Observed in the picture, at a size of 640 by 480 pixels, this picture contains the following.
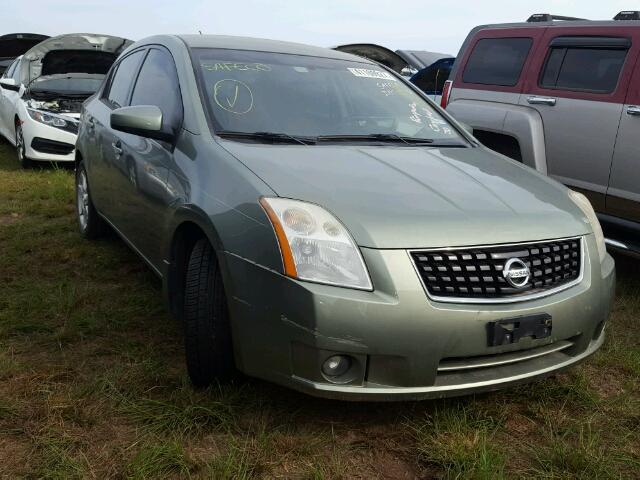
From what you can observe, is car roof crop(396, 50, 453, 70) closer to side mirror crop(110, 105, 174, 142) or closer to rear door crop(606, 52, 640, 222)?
rear door crop(606, 52, 640, 222)

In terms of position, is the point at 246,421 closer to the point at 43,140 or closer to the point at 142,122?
the point at 142,122

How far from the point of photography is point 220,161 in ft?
8.46

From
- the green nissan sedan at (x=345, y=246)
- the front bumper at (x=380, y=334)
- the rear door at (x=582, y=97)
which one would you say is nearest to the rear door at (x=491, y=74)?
the rear door at (x=582, y=97)

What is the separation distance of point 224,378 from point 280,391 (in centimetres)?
25

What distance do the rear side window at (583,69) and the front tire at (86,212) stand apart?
11.2 feet

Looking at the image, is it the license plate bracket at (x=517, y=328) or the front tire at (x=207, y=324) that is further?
the front tire at (x=207, y=324)

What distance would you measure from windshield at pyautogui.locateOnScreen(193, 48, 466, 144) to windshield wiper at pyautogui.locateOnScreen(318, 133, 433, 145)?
0.08 feet

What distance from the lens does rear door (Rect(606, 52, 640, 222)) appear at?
409cm

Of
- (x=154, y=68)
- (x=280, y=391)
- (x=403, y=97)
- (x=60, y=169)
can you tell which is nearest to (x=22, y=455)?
(x=280, y=391)

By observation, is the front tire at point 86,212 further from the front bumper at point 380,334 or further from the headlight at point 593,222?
the headlight at point 593,222

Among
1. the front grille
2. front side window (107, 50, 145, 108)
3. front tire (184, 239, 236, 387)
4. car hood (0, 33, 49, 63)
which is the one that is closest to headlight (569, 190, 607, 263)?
the front grille

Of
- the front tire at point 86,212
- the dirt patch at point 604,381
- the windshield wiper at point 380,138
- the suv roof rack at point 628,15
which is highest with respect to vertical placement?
the suv roof rack at point 628,15

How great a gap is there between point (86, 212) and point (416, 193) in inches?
126

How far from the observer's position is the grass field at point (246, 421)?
86.0 inches
